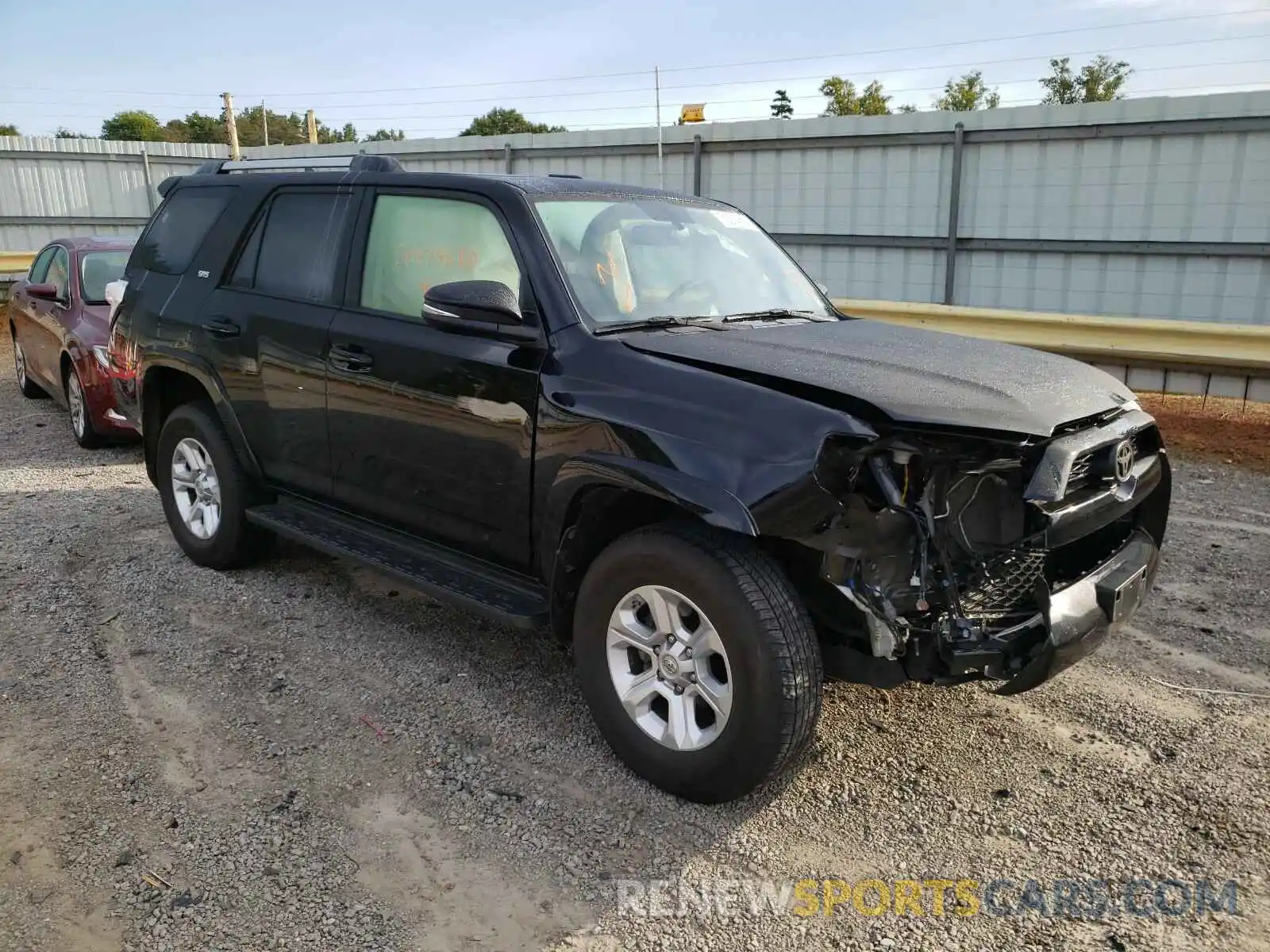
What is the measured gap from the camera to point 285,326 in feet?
14.7

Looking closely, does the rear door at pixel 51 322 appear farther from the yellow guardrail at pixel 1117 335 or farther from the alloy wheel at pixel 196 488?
the yellow guardrail at pixel 1117 335

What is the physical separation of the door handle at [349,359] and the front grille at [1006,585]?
2517 mm

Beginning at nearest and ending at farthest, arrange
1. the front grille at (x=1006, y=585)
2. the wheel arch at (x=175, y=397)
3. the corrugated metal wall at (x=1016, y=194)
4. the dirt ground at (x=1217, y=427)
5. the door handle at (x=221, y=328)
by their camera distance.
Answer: the front grille at (x=1006, y=585) < the door handle at (x=221, y=328) < the wheel arch at (x=175, y=397) < the dirt ground at (x=1217, y=427) < the corrugated metal wall at (x=1016, y=194)

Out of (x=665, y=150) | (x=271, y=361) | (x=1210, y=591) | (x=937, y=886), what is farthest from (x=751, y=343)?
(x=665, y=150)

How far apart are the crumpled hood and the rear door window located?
1.71 metres

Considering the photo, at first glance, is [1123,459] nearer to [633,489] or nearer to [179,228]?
[633,489]

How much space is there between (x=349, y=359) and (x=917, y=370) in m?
2.35

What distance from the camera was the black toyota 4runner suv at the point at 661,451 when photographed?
2865mm

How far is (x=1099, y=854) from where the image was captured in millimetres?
2920

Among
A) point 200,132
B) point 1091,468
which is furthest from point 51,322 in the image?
point 200,132

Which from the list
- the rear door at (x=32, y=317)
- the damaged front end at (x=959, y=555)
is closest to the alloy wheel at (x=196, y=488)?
the damaged front end at (x=959, y=555)

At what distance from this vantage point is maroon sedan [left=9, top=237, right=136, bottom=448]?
768 cm

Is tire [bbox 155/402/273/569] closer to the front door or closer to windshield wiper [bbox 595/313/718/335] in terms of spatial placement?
the front door

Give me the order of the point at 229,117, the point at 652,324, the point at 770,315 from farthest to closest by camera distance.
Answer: the point at 229,117
the point at 770,315
the point at 652,324
